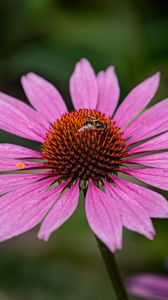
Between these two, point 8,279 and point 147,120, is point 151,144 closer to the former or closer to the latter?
point 147,120

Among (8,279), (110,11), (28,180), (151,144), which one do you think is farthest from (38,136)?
(110,11)

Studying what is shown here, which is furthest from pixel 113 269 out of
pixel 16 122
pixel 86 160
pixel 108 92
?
pixel 108 92

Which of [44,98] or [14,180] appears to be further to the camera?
[44,98]

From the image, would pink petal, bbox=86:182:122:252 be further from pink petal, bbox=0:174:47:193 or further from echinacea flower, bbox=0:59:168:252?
pink petal, bbox=0:174:47:193

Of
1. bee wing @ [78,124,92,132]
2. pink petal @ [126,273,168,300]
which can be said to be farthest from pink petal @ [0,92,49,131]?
pink petal @ [126,273,168,300]

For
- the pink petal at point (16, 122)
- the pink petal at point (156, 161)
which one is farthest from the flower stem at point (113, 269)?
the pink petal at point (16, 122)

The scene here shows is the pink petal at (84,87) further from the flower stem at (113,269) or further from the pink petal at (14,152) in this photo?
the flower stem at (113,269)

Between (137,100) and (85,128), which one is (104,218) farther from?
(137,100)
